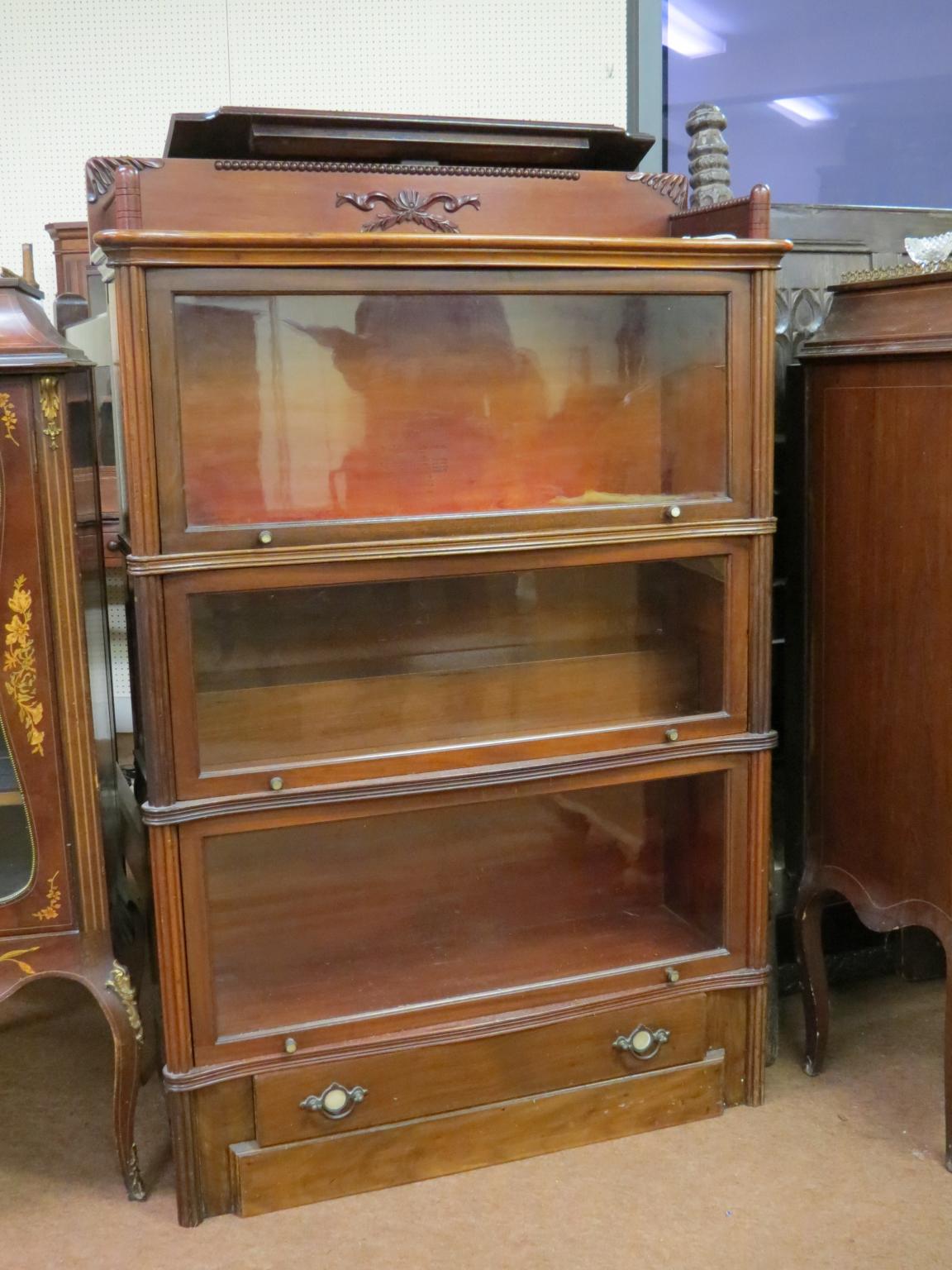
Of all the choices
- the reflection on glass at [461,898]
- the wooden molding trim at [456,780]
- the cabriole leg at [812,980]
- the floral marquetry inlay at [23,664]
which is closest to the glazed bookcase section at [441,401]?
the floral marquetry inlay at [23,664]

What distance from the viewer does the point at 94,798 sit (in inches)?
67.9

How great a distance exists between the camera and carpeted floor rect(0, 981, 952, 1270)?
5.41 feet

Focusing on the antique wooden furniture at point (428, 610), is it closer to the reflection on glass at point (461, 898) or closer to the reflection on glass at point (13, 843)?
the reflection on glass at point (461, 898)

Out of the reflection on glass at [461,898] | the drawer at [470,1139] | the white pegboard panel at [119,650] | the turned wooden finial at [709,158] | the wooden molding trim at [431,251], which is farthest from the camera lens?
the white pegboard panel at [119,650]

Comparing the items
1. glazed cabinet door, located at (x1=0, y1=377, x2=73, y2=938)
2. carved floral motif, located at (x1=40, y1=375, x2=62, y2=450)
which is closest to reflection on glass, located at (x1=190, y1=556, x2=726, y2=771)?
glazed cabinet door, located at (x1=0, y1=377, x2=73, y2=938)

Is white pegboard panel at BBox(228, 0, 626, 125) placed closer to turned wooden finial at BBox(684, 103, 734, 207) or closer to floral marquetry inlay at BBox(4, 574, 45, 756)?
turned wooden finial at BBox(684, 103, 734, 207)

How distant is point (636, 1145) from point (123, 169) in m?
1.60

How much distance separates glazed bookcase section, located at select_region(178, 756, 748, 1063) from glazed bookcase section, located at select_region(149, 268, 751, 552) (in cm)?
42

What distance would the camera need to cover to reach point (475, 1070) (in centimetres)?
184

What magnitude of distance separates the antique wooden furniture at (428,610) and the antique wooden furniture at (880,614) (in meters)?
0.18

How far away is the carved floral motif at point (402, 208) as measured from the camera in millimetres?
1822

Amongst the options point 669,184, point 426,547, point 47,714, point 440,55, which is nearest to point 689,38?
point 440,55

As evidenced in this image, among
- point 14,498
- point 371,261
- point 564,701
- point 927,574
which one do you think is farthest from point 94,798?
point 927,574

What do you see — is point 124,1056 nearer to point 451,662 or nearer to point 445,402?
point 451,662
